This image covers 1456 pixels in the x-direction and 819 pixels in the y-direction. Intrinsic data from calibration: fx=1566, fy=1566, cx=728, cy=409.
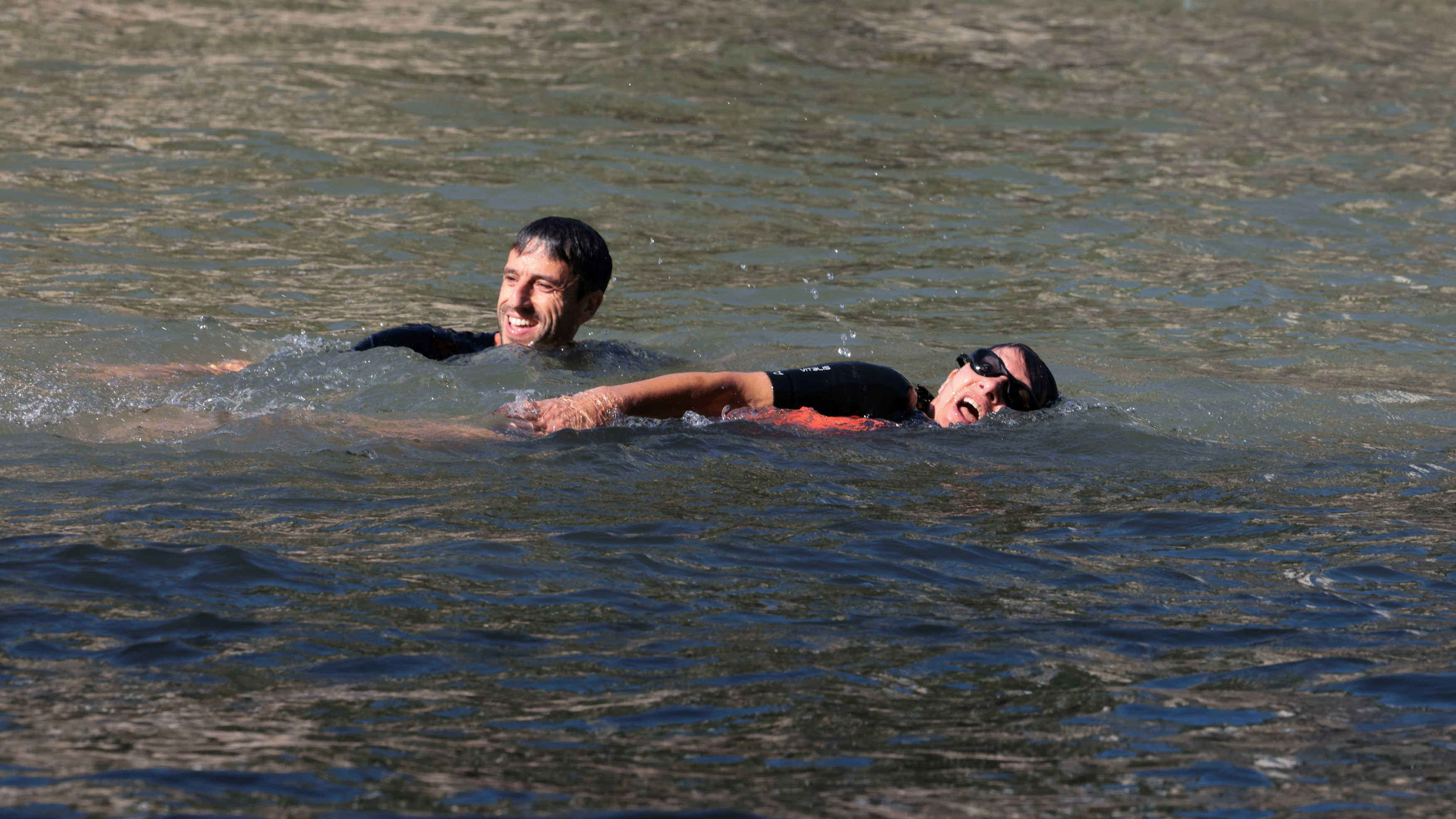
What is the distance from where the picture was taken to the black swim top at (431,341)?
7.70 metres

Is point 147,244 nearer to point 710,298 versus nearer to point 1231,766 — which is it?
point 710,298

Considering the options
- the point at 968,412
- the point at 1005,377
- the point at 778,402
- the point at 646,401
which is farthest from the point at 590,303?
the point at 1005,377

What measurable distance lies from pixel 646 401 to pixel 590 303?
1748 mm

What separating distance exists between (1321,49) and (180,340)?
1581 cm

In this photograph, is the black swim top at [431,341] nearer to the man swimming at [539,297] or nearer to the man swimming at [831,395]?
the man swimming at [539,297]

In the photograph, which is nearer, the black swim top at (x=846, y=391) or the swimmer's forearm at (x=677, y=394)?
the swimmer's forearm at (x=677, y=394)

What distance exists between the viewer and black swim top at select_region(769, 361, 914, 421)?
6766 millimetres

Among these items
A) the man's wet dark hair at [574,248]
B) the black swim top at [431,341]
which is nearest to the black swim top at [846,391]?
the man's wet dark hair at [574,248]

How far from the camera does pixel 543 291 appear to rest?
25.6 feet

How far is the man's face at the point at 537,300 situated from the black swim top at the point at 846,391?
1.35 meters

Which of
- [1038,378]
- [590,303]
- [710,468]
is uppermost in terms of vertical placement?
[590,303]

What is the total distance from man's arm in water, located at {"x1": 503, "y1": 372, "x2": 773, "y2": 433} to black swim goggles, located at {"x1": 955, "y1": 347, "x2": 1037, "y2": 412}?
41.0 inches

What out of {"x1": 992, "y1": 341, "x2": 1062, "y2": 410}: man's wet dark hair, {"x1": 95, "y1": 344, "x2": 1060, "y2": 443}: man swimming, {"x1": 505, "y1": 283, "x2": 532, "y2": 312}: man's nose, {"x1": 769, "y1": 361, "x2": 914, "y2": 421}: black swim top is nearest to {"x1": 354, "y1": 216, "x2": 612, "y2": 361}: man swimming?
{"x1": 505, "y1": 283, "x2": 532, "y2": 312}: man's nose

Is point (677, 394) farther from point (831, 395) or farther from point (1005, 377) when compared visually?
point (1005, 377)
